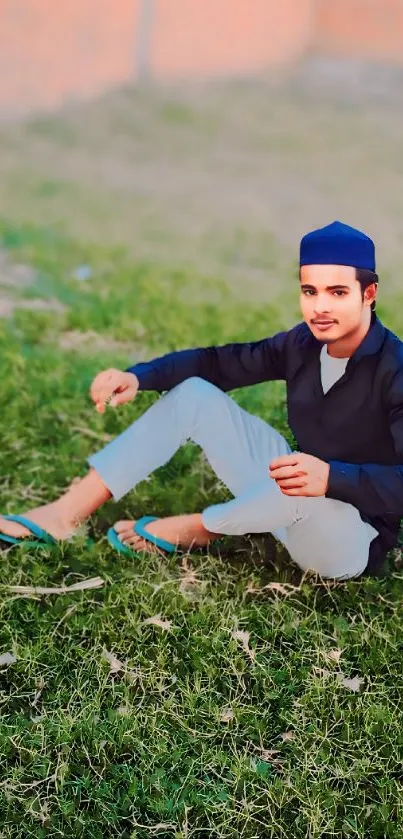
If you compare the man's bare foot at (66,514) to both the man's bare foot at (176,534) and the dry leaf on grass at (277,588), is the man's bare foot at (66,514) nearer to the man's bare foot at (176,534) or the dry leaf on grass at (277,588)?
the man's bare foot at (176,534)

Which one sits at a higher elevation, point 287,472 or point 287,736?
point 287,472

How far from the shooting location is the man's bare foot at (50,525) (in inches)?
153

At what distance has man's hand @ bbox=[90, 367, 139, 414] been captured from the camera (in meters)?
3.61

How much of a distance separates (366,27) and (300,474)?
9373mm

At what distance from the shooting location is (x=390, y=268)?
27.8 ft

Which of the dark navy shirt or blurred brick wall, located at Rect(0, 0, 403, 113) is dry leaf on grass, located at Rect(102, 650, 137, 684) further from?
blurred brick wall, located at Rect(0, 0, 403, 113)

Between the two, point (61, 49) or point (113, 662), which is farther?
point (61, 49)

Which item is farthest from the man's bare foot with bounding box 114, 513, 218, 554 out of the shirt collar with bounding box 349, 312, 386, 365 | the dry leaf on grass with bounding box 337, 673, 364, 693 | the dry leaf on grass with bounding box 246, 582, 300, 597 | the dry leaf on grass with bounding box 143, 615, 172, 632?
the shirt collar with bounding box 349, 312, 386, 365

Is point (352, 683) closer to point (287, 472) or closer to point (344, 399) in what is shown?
point (287, 472)

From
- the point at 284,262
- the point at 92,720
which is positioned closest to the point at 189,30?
the point at 284,262

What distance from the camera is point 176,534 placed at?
3.90 meters

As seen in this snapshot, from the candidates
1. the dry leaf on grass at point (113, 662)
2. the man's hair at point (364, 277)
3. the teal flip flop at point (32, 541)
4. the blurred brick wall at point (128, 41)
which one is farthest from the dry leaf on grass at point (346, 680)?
the blurred brick wall at point (128, 41)

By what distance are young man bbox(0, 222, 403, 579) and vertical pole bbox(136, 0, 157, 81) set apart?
833 centimetres

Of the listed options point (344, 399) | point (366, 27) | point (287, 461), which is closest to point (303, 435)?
point (344, 399)
